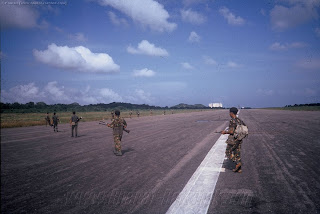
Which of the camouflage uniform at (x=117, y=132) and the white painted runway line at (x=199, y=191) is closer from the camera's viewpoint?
the white painted runway line at (x=199, y=191)

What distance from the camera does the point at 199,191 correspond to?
14.7ft

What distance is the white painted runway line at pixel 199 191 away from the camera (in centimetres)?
372

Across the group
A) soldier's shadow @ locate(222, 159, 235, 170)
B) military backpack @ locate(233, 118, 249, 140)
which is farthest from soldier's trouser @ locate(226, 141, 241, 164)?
soldier's shadow @ locate(222, 159, 235, 170)

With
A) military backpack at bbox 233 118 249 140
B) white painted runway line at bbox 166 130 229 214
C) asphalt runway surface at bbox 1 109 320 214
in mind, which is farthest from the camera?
military backpack at bbox 233 118 249 140

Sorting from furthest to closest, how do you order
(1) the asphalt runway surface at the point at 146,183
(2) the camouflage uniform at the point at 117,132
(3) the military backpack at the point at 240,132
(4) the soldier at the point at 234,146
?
(2) the camouflage uniform at the point at 117,132 < (4) the soldier at the point at 234,146 < (3) the military backpack at the point at 240,132 < (1) the asphalt runway surface at the point at 146,183

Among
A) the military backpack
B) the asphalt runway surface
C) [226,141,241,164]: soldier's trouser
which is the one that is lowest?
the asphalt runway surface

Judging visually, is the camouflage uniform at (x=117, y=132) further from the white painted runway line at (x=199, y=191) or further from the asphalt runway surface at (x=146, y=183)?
the white painted runway line at (x=199, y=191)

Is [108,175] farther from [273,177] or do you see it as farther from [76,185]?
[273,177]

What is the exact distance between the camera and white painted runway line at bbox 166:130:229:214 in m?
3.72

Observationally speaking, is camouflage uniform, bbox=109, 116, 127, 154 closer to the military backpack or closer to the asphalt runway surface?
the asphalt runway surface

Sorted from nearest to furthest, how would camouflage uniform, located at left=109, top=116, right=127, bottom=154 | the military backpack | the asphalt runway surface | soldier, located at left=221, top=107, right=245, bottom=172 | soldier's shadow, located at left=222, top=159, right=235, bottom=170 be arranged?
the asphalt runway surface < the military backpack < soldier, located at left=221, top=107, right=245, bottom=172 < soldier's shadow, located at left=222, top=159, right=235, bottom=170 < camouflage uniform, located at left=109, top=116, right=127, bottom=154

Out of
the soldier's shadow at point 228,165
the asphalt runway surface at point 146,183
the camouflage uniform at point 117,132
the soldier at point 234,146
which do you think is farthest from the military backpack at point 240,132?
the camouflage uniform at point 117,132

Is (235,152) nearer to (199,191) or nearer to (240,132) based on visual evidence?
(240,132)

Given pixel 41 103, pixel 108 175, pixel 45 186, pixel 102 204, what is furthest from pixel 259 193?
pixel 41 103
